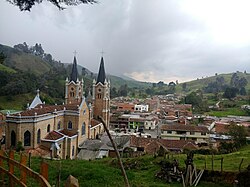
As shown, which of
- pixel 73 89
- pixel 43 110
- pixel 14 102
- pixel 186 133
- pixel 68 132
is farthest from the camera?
pixel 14 102

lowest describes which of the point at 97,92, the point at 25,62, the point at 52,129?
the point at 52,129

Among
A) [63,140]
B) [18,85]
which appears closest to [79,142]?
[63,140]

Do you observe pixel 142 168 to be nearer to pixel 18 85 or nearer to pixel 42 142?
pixel 42 142

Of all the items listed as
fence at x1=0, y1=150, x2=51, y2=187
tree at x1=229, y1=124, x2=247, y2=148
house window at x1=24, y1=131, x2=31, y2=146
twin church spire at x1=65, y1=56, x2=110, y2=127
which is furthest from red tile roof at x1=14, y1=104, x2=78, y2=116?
fence at x1=0, y1=150, x2=51, y2=187

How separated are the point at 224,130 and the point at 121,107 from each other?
3828cm

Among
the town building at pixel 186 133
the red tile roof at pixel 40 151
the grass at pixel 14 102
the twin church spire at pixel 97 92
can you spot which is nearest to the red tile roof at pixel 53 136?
the red tile roof at pixel 40 151

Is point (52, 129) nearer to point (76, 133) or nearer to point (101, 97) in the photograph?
point (76, 133)

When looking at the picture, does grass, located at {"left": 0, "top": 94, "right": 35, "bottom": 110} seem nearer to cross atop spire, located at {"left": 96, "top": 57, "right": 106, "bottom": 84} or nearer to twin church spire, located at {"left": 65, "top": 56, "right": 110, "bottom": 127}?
twin church spire, located at {"left": 65, "top": 56, "right": 110, "bottom": 127}

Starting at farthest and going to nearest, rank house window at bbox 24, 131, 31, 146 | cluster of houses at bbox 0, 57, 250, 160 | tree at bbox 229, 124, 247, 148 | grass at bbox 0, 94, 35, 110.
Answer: grass at bbox 0, 94, 35, 110 → tree at bbox 229, 124, 247, 148 → house window at bbox 24, 131, 31, 146 → cluster of houses at bbox 0, 57, 250, 160

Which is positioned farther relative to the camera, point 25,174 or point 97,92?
point 97,92

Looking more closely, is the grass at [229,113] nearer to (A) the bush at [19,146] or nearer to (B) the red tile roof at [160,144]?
(B) the red tile roof at [160,144]

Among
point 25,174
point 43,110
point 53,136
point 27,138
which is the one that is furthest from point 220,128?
point 25,174

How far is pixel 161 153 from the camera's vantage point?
1577cm

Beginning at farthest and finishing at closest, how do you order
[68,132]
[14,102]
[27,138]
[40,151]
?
1. [14,102]
2. [68,132]
3. [27,138]
4. [40,151]
